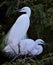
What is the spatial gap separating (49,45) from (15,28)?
28 centimetres

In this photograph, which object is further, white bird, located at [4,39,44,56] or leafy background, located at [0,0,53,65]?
leafy background, located at [0,0,53,65]

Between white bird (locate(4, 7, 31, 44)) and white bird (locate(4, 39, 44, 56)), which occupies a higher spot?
white bird (locate(4, 7, 31, 44))

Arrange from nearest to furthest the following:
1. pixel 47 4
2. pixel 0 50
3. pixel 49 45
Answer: pixel 0 50 < pixel 49 45 < pixel 47 4

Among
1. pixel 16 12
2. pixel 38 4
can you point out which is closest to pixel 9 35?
pixel 16 12

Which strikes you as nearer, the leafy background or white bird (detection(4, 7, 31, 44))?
white bird (detection(4, 7, 31, 44))

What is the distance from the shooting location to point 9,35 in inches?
74.8

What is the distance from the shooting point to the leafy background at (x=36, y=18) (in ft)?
6.54

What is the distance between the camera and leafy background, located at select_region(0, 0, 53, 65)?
1993 millimetres

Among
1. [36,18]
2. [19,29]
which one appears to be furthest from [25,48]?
[36,18]

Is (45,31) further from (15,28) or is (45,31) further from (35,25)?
(15,28)

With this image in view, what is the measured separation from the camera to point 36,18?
6.63 feet

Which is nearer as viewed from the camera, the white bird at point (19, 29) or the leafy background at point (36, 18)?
the white bird at point (19, 29)

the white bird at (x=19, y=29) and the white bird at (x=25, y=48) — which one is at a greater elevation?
the white bird at (x=19, y=29)

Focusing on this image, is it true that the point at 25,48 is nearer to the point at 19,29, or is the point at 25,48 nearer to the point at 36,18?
the point at 19,29
